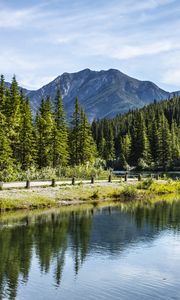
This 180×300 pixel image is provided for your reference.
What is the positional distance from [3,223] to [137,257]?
573 inches

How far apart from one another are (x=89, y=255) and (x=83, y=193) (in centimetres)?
2737

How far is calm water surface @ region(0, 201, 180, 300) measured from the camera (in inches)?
871

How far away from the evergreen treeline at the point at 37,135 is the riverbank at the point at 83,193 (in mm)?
12028

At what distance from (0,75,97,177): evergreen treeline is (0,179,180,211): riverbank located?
1203 centimetres

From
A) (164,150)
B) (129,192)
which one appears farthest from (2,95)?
(164,150)

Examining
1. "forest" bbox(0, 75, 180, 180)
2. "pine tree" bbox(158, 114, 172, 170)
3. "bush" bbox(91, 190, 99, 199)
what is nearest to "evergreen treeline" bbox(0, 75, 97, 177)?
"forest" bbox(0, 75, 180, 180)

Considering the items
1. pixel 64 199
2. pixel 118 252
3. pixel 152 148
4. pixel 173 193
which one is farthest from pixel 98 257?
pixel 152 148

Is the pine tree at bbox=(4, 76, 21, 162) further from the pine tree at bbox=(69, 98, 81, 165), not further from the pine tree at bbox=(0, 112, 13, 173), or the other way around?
the pine tree at bbox=(69, 98, 81, 165)

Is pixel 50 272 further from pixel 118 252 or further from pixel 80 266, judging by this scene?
pixel 118 252

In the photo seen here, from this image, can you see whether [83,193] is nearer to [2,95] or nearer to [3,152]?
[3,152]

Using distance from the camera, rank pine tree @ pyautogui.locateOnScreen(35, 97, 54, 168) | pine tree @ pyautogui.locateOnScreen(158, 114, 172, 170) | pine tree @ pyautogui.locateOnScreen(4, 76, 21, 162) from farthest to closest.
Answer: pine tree @ pyautogui.locateOnScreen(158, 114, 172, 170)
pine tree @ pyautogui.locateOnScreen(35, 97, 54, 168)
pine tree @ pyautogui.locateOnScreen(4, 76, 21, 162)

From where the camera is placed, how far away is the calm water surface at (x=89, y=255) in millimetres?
22125

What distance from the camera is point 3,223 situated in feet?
129

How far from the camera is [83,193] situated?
5669cm
